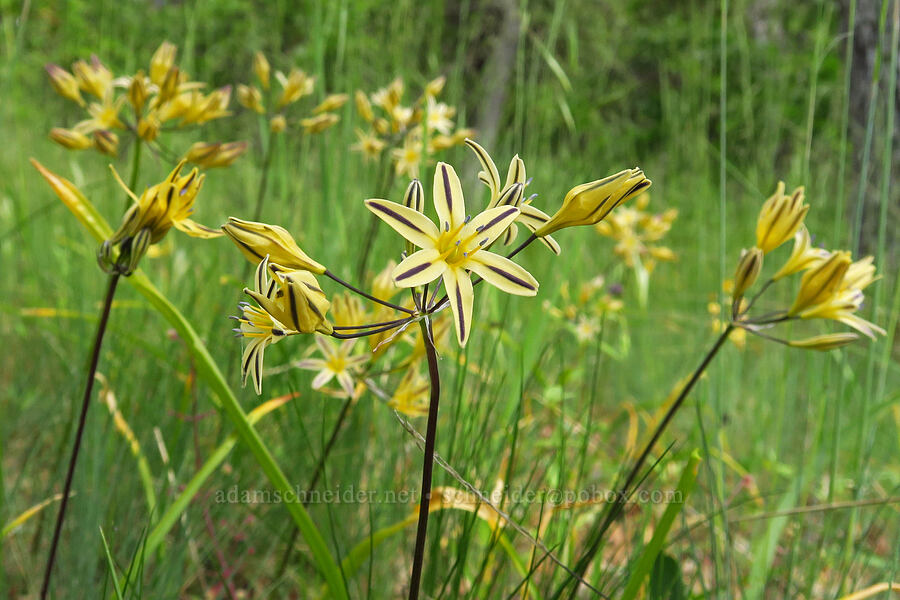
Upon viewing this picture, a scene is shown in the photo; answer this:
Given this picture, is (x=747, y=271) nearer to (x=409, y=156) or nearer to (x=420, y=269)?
(x=420, y=269)

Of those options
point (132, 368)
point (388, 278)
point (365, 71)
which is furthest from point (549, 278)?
point (365, 71)

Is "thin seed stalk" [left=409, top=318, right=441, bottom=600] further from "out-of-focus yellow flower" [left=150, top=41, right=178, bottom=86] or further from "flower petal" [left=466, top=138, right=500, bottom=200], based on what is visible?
"out-of-focus yellow flower" [left=150, top=41, right=178, bottom=86]

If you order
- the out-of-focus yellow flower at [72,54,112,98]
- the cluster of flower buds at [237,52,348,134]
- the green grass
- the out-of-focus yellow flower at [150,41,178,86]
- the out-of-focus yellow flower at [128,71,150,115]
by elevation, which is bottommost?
the green grass

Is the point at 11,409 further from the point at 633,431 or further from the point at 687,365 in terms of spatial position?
the point at 687,365

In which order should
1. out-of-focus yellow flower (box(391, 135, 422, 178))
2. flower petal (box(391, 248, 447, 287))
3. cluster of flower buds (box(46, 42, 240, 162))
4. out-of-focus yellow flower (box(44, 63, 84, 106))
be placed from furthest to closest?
out-of-focus yellow flower (box(391, 135, 422, 178)) < out-of-focus yellow flower (box(44, 63, 84, 106)) < cluster of flower buds (box(46, 42, 240, 162)) < flower petal (box(391, 248, 447, 287))

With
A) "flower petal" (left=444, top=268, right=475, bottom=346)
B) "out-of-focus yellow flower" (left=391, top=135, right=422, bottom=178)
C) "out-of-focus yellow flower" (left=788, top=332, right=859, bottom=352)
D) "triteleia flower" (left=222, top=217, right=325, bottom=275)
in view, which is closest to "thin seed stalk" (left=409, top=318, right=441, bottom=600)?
"flower petal" (left=444, top=268, right=475, bottom=346)

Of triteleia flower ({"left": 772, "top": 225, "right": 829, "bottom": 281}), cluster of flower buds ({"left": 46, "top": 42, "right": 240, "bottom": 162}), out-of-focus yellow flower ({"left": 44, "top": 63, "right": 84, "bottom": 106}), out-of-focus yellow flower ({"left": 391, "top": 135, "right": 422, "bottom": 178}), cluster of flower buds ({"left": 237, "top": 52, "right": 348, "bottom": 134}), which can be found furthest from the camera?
out-of-focus yellow flower ({"left": 391, "top": 135, "right": 422, "bottom": 178})
